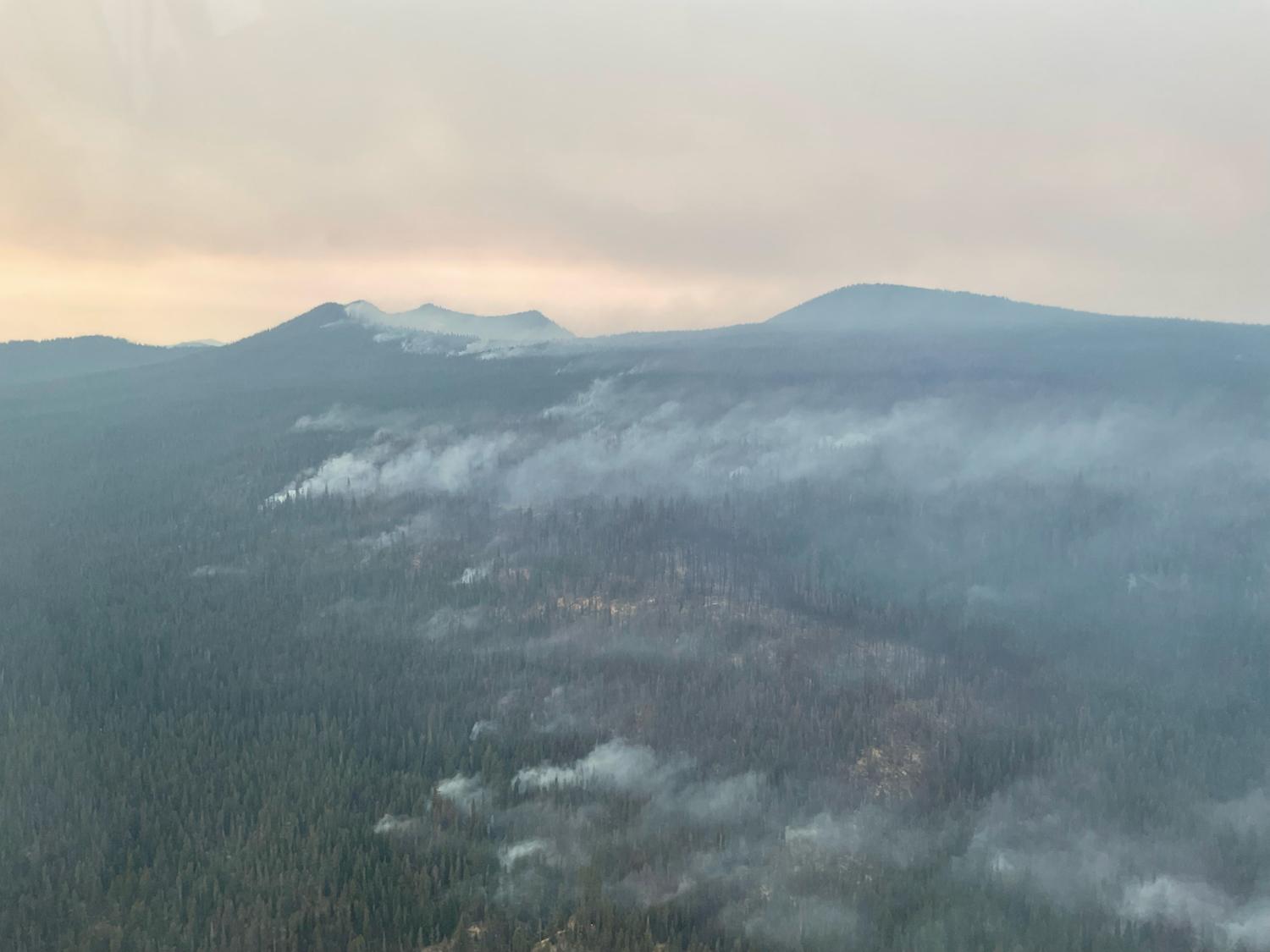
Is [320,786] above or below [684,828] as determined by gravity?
above

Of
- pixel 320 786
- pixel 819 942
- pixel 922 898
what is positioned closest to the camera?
pixel 819 942

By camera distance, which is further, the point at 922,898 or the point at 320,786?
the point at 320,786

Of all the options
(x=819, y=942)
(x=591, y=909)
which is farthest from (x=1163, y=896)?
(x=591, y=909)

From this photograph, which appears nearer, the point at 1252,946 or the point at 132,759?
the point at 1252,946

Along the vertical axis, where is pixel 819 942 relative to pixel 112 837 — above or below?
below

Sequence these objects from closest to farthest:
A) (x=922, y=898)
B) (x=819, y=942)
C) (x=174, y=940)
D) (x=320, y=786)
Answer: (x=174, y=940), (x=819, y=942), (x=922, y=898), (x=320, y=786)

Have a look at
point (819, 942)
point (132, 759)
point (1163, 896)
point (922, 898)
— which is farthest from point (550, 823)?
point (1163, 896)

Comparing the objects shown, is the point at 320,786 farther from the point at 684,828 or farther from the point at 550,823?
the point at 684,828

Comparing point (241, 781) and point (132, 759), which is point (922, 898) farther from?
point (132, 759)

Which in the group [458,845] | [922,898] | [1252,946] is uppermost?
[458,845]
